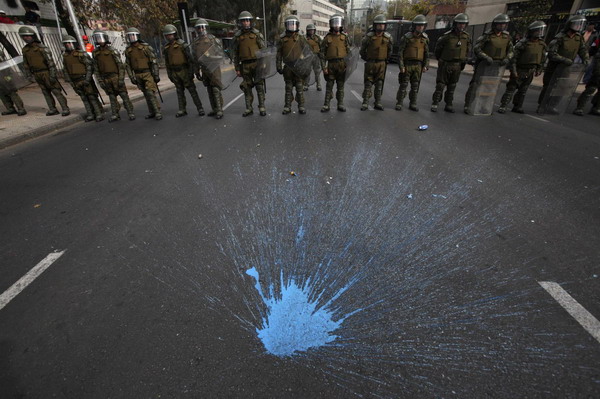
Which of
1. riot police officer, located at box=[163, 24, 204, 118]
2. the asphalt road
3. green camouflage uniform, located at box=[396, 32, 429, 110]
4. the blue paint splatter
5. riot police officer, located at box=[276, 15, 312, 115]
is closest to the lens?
the asphalt road

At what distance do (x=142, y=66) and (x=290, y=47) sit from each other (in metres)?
3.35

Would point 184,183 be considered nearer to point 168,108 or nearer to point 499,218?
point 499,218

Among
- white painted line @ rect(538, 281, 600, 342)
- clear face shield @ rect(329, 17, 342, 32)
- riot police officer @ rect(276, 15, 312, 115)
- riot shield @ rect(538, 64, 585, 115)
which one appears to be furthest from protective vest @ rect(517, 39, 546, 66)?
white painted line @ rect(538, 281, 600, 342)

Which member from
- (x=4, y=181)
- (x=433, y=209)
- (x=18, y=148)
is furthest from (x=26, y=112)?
(x=433, y=209)

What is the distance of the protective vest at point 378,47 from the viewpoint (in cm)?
683

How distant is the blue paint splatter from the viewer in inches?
70.4

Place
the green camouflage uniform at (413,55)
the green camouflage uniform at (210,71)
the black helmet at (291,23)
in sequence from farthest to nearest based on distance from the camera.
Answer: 1. the green camouflage uniform at (413,55)
2. the green camouflage uniform at (210,71)
3. the black helmet at (291,23)

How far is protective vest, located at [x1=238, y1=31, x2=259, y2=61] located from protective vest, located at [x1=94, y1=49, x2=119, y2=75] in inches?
112

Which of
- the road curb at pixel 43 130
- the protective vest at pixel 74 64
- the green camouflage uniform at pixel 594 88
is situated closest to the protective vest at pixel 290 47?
the protective vest at pixel 74 64

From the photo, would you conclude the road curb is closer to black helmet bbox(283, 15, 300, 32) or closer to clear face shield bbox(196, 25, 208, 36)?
clear face shield bbox(196, 25, 208, 36)

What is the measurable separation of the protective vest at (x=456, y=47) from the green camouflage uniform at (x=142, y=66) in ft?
21.7

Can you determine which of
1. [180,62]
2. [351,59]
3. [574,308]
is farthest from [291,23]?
[574,308]

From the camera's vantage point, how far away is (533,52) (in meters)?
6.68

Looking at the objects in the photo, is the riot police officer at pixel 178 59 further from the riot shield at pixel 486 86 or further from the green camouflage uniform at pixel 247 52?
the riot shield at pixel 486 86
